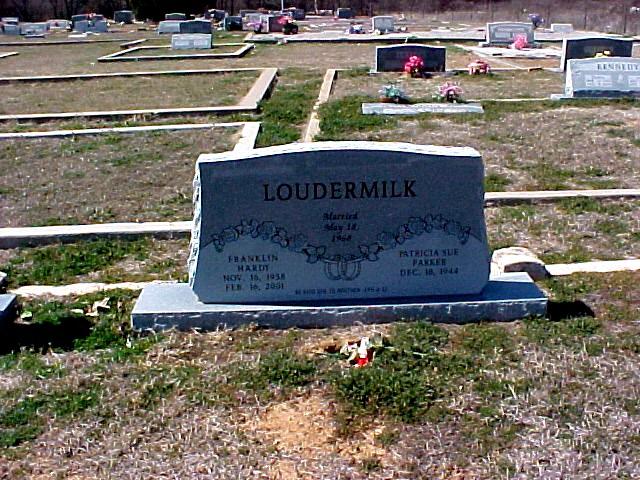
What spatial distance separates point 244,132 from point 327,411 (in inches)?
294

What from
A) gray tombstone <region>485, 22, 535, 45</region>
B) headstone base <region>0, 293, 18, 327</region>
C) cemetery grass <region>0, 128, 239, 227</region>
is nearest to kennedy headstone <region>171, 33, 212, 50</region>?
gray tombstone <region>485, 22, 535, 45</region>

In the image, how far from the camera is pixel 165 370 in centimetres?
404

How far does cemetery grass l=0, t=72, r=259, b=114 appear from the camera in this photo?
545 inches

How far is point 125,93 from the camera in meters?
15.5

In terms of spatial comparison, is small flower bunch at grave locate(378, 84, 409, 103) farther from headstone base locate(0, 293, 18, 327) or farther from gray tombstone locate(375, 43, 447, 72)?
headstone base locate(0, 293, 18, 327)

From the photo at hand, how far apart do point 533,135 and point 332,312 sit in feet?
22.0

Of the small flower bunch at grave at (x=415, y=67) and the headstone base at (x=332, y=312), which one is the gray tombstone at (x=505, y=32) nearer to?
the small flower bunch at grave at (x=415, y=67)

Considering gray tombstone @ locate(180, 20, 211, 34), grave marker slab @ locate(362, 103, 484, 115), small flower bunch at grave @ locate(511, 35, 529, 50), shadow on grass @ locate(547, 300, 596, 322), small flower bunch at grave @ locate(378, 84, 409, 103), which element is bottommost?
shadow on grass @ locate(547, 300, 596, 322)

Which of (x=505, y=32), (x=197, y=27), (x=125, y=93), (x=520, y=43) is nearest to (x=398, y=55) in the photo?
(x=125, y=93)

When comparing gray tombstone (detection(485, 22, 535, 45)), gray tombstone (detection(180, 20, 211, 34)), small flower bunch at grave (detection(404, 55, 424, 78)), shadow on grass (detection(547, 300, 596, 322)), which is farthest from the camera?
gray tombstone (detection(180, 20, 211, 34))

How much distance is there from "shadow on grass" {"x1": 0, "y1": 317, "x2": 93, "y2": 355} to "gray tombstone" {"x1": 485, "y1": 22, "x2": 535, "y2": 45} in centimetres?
2424

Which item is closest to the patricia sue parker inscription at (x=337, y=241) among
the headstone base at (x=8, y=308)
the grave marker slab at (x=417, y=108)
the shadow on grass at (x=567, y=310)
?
the shadow on grass at (x=567, y=310)

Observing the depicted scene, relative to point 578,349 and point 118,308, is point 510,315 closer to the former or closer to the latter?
point 578,349

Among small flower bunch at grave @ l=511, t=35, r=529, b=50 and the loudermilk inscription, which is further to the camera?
small flower bunch at grave @ l=511, t=35, r=529, b=50
